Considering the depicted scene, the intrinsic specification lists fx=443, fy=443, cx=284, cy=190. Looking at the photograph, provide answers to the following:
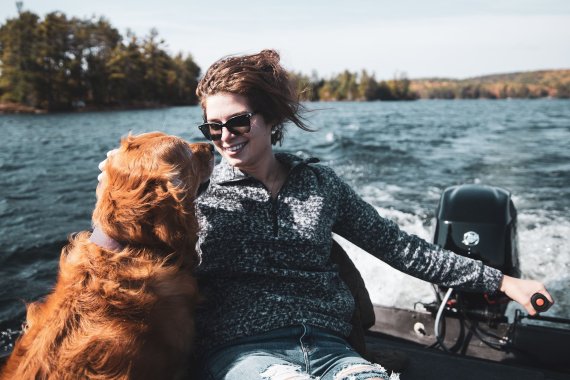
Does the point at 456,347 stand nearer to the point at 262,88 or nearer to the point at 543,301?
the point at 543,301

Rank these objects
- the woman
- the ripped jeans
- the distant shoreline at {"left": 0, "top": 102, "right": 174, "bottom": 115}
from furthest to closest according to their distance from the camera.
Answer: the distant shoreline at {"left": 0, "top": 102, "right": 174, "bottom": 115} < the woman < the ripped jeans

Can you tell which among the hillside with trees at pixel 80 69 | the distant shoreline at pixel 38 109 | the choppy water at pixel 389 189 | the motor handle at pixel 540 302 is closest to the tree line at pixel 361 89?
the hillside with trees at pixel 80 69

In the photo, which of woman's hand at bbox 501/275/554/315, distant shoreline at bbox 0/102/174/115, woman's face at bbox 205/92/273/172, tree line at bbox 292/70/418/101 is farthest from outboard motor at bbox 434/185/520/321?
tree line at bbox 292/70/418/101

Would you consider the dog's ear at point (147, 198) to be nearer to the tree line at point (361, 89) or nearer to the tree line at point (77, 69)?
the tree line at point (77, 69)

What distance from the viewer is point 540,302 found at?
6.62 ft

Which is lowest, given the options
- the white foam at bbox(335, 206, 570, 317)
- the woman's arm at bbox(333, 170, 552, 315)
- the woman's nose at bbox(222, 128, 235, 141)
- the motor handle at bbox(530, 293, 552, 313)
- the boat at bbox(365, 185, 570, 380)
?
the white foam at bbox(335, 206, 570, 317)

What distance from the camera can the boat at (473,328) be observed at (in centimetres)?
260

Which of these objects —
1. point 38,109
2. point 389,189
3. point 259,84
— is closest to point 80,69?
point 38,109

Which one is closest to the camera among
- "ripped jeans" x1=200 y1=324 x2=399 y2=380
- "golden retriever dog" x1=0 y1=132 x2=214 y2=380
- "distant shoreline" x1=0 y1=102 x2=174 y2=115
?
"golden retriever dog" x1=0 y1=132 x2=214 y2=380

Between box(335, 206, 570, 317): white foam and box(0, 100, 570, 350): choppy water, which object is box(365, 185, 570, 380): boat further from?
box(0, 100, 570, 350): choppy water

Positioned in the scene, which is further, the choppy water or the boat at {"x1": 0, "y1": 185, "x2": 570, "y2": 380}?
the choppy water

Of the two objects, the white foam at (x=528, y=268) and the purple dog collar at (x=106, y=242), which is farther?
the white foam at (x=528, y=268)

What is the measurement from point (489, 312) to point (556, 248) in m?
3.06

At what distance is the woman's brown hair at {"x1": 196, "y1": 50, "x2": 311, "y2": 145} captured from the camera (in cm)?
205
